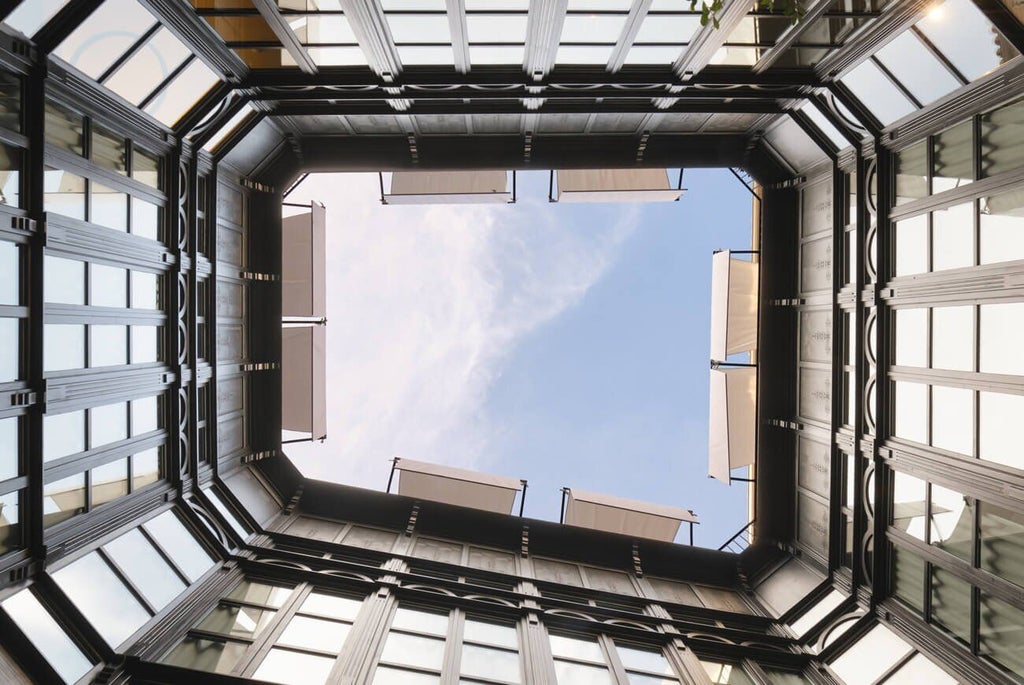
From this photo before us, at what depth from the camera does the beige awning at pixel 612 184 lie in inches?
633

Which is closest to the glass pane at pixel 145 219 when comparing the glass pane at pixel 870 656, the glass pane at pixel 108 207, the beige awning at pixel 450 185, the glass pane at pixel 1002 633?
the glass pane at pixel 108 207

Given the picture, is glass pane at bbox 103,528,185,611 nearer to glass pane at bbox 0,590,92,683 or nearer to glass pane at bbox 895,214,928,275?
glass pane at bbox 0,590,92,683

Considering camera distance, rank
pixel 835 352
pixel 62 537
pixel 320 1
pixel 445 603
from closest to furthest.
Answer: pixel 62 537 < pixel 320 1 < pixel 445 603 < pixel 835 352

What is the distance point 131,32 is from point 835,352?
15.5 metres

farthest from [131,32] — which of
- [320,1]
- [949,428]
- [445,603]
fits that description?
[949,428]

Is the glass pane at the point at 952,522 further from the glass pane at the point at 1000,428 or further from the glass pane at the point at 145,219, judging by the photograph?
the glass pane at the point at 145,219

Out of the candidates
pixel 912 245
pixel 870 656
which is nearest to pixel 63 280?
pixel 912 245

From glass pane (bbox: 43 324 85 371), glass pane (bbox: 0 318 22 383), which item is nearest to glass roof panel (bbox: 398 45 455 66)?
glass pane (bbox: 43 324 85 371)

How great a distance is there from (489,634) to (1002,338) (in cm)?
1058

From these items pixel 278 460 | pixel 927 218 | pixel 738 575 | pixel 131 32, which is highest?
pixel 131 32

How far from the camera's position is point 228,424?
47.2ft

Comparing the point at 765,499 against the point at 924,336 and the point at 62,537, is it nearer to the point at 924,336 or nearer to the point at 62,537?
the point at 924,336

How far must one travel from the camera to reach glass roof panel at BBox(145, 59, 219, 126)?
11453 mm

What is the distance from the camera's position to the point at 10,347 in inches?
340
